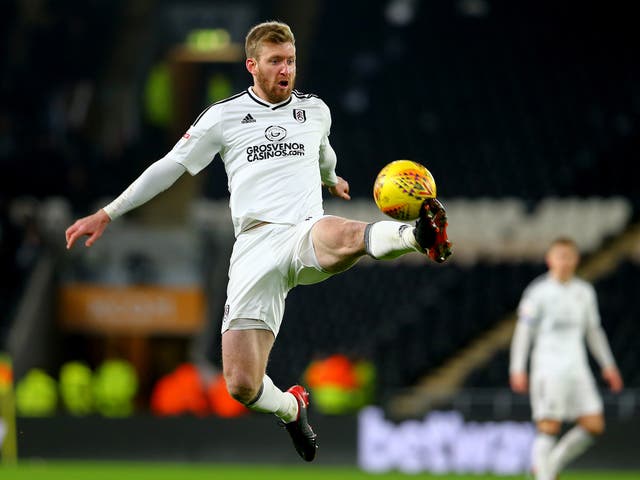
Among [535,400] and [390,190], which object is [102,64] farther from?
[390,190]

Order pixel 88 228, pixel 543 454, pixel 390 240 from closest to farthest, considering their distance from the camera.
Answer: pixel 390 240
pixel 88 228
pixel 543 454

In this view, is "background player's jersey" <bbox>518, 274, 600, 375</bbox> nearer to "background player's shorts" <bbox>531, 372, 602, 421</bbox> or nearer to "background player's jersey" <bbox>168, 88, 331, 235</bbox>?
"background player's shorts" <bbox>531, 372, 602, 421</bbox>

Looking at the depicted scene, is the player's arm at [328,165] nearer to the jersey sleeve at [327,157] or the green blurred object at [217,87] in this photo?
the jersey sleeve at [327,157]

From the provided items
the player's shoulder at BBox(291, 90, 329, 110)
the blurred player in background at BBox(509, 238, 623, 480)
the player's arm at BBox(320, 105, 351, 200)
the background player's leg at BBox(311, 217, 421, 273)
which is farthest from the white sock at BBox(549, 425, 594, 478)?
the background player's leg at BBox(311, 217, 421, 273)

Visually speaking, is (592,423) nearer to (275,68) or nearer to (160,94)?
(275,68)

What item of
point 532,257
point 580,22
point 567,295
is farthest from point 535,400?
point 580,22

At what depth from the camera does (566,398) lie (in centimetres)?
1024

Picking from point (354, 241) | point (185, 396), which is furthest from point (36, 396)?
point (354, 241)

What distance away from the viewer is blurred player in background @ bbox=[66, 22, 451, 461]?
6820mm

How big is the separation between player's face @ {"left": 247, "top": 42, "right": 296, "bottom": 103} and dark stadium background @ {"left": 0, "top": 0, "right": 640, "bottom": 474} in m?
6.99

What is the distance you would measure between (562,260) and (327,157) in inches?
138

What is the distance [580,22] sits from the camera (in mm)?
20328

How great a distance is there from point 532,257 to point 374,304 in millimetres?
2007

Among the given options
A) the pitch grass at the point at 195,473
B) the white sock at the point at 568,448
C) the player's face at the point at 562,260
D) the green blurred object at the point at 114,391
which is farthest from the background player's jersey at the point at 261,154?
the green blurred object at the point at 114,391
